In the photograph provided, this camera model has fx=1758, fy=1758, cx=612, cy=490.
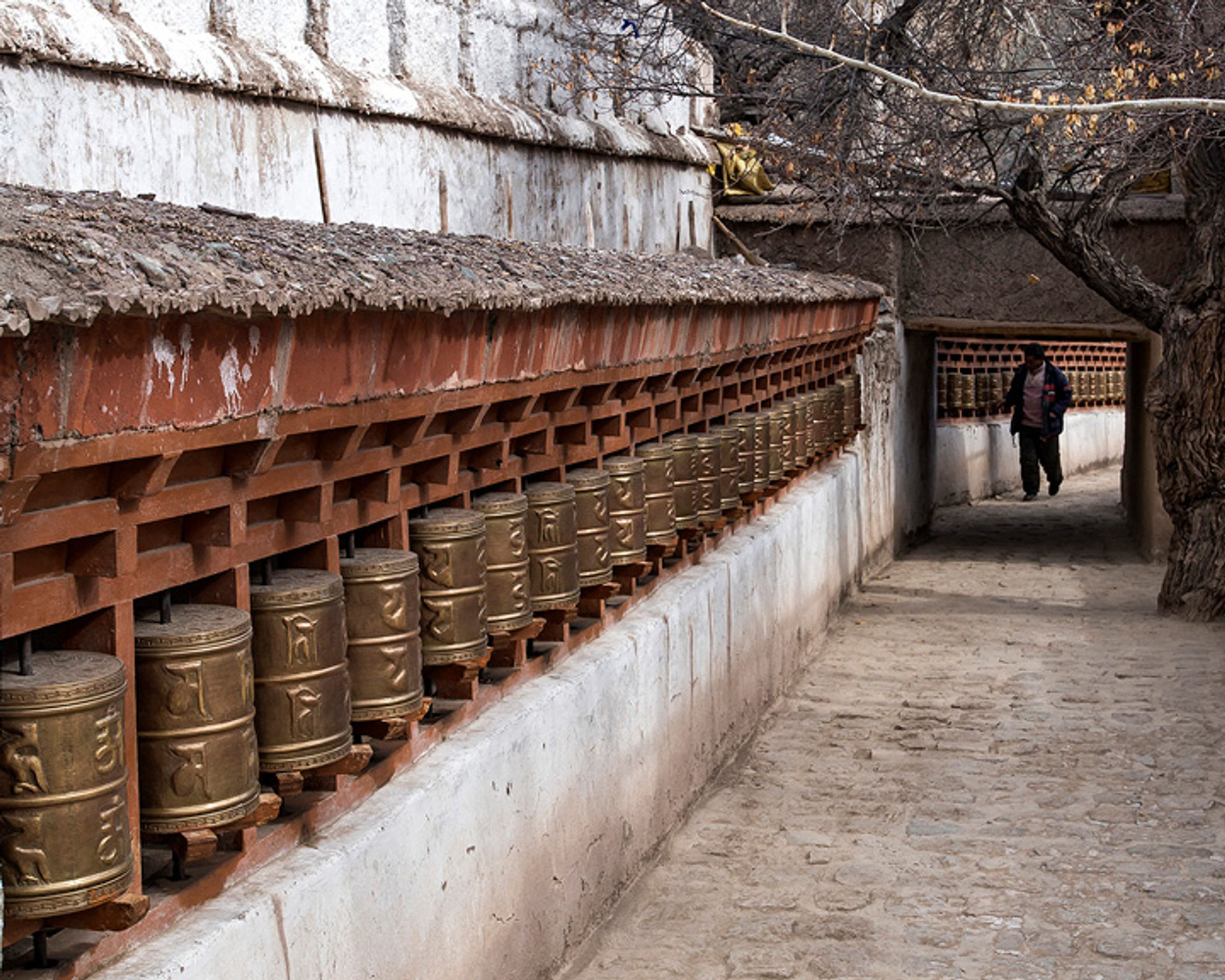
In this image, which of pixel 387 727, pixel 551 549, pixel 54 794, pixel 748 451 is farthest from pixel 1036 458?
pixel 54 794

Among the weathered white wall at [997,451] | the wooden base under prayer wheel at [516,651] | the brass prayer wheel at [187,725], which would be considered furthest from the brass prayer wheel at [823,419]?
the brass prayer wheel at [187,725]

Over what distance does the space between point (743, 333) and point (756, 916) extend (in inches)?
104

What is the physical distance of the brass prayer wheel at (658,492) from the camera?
6.20m

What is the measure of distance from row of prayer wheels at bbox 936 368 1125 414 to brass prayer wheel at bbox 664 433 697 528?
11.5 meters

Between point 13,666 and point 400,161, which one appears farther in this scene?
point 400,161

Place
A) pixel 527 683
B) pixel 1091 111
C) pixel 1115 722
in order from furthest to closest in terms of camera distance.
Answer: pixel 1115 722
pixel 1091 111
pixel 527 683

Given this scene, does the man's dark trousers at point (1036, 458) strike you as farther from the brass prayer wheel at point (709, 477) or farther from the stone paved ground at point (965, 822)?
the brass prayer wheel at point (709, 477)

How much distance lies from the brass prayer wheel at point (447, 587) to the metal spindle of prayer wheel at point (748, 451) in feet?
11.7

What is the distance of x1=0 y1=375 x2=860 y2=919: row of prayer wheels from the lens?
255 cm

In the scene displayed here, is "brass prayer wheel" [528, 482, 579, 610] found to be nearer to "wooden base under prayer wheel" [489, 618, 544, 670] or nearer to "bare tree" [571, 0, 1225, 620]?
"wooden base under prayer wheel" [489, 618, 544, 670]

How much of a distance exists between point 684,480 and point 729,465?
0.84m

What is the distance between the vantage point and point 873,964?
4.95m

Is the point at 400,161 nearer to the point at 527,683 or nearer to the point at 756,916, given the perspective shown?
the point at 527,683

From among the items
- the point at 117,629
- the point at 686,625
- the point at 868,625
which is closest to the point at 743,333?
the point at 686,625
